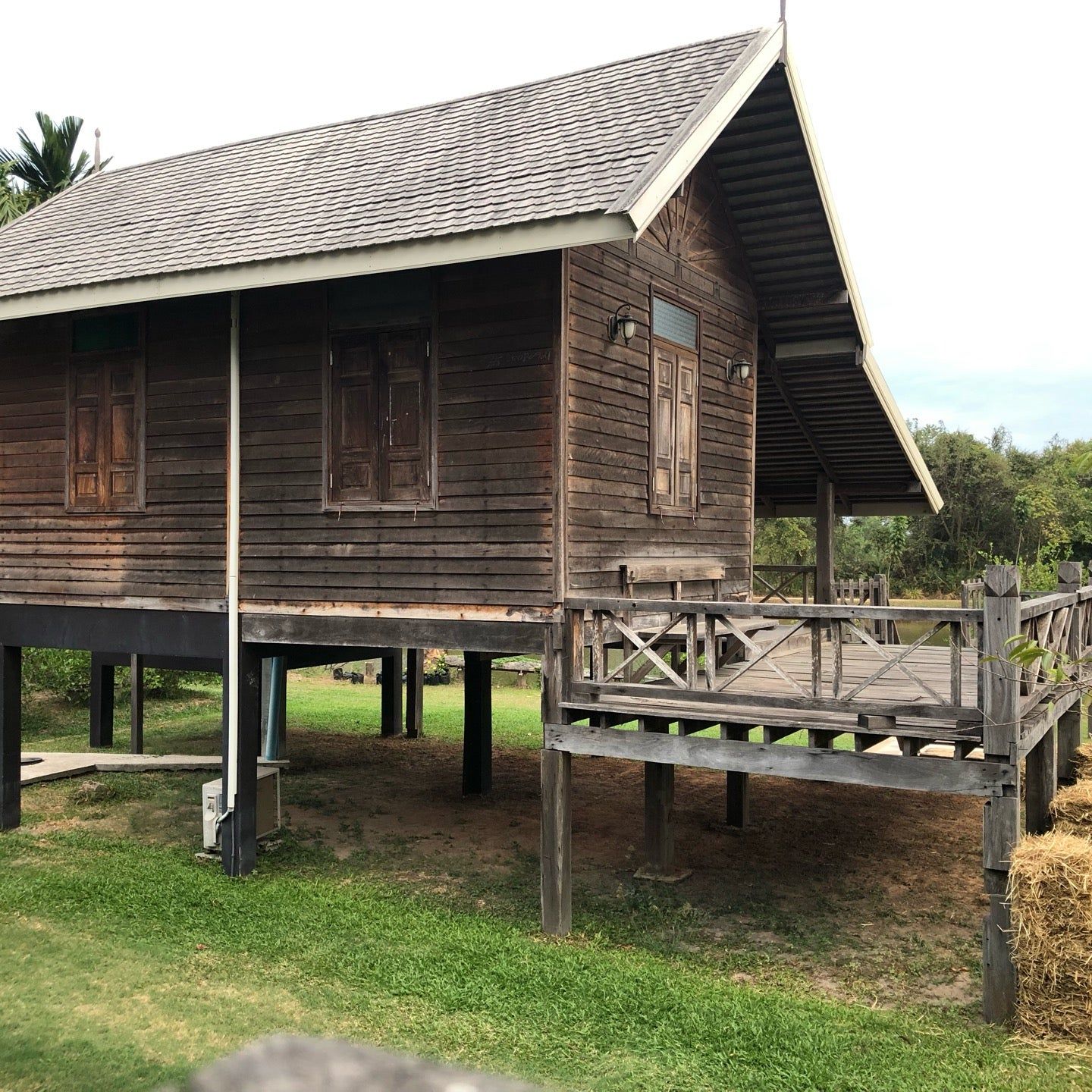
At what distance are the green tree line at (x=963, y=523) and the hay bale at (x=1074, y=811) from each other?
3953 cm

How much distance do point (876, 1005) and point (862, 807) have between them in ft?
23.4

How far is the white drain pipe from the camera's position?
429 inches

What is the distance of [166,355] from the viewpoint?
1148 cm

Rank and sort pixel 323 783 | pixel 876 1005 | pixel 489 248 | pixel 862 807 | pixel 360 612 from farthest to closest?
pixel 323 783
pixel 862 807
pixel 360 612
pixel 489 248
pixel 876 1005

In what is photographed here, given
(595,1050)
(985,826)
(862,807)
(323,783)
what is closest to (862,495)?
(862,807)

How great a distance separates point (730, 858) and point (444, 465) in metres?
5.58

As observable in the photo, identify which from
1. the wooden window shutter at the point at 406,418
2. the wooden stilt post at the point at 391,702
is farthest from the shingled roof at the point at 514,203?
the wooden stilt post at the point at 391,702

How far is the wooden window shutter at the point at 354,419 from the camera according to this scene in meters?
10.3

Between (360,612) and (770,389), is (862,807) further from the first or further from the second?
(360,612)

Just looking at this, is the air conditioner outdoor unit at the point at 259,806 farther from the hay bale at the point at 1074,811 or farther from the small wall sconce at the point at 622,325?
the hay bale at the point at 1074,811

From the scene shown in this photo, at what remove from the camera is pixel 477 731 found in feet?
50.2

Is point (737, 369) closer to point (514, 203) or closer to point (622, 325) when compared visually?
point (622, 325)

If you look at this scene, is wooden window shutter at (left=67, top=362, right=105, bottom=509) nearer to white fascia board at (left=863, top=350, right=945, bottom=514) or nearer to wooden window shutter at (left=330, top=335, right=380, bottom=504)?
wooden window shutter at (left=330, top=335, right=380, bottom=504)

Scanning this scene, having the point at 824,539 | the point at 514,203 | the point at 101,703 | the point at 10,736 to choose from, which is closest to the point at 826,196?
the point at 514,203
